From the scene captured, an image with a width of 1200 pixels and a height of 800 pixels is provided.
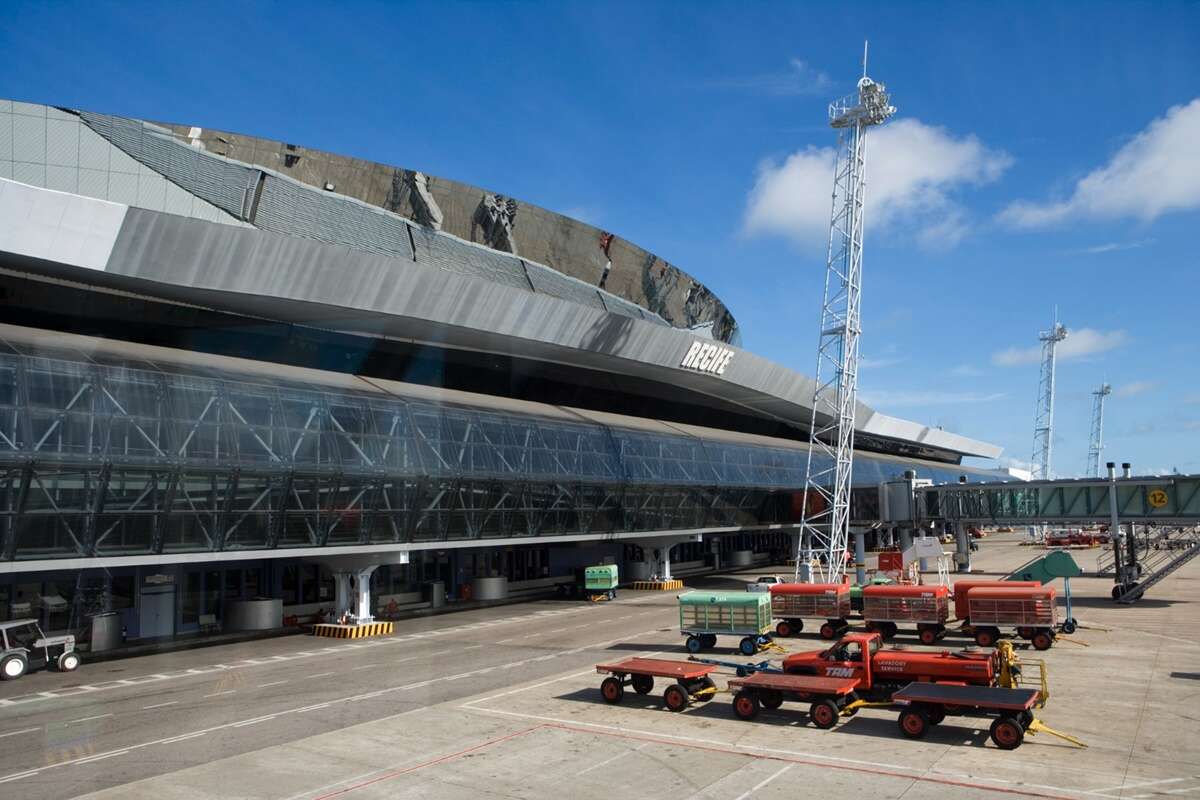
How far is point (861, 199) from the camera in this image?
2162 inches

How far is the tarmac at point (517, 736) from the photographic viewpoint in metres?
15.9

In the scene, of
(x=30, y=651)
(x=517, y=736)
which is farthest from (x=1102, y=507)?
→ (x=30, y=651)

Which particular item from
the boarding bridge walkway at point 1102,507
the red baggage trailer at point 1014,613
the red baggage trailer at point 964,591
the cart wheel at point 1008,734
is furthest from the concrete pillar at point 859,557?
the cart wheel at point 1008,734

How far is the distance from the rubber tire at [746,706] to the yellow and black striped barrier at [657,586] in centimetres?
3664

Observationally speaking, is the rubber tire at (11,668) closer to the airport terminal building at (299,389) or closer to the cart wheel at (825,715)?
the airport terminal building at (299,389)

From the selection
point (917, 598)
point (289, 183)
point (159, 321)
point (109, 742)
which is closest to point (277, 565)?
point (159, 321)

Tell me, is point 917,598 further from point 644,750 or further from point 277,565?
point 277,565

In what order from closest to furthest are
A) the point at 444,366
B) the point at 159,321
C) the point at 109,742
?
the point at 109,742 → the point at 159,321 → the point at 444,366

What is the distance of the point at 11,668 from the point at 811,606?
91.5 ft

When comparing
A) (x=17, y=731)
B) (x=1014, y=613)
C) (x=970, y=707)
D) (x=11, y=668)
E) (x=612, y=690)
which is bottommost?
(x=11, y=668)

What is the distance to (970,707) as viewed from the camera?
1798 cm

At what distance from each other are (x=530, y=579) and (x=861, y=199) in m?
32.0

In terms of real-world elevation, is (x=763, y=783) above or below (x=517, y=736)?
above

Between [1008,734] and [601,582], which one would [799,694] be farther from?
[601,582]
